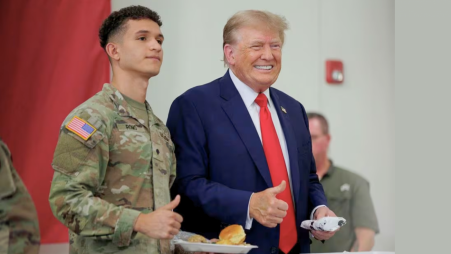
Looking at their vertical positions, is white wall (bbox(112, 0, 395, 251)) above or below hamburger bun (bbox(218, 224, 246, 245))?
above

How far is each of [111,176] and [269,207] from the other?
535mm

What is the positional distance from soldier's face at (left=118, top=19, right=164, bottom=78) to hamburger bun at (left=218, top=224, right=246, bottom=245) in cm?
59

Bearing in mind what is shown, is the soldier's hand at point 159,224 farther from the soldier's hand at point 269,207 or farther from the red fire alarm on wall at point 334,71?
the red fire alarm on wall at point 334,71

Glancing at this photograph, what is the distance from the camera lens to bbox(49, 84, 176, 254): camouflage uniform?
6.08 feet

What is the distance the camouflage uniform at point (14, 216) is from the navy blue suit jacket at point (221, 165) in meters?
0.80

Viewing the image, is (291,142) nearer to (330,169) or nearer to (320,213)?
(320,213)

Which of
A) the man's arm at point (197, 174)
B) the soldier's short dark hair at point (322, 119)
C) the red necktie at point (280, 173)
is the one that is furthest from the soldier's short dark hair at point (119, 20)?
the soldier's short dark hair at point (322, 119)

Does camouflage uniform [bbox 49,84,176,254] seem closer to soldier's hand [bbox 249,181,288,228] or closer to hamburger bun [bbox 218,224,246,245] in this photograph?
hamburger bun [bbox 218,224,246,245]

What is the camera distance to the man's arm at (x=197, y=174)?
2215mm

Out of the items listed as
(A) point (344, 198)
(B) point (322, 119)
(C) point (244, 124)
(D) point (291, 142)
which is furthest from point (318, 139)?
(C) point (244, 124)

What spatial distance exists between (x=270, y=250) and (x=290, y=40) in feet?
7.08

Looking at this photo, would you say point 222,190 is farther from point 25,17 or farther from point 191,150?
point 25,17

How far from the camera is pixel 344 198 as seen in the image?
4.28m

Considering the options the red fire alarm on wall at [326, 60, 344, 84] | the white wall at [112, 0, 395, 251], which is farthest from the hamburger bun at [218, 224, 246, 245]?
the red fire alarm on wall at [326, 60, 344, 84]
